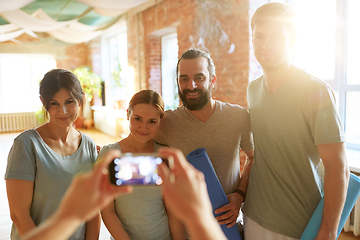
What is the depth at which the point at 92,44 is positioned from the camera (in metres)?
9.42

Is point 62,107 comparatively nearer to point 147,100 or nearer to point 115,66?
point 147,100

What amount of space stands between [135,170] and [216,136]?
26.5 inches

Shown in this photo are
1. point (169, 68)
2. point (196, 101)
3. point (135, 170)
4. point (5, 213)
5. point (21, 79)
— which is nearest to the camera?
point (135, 170)

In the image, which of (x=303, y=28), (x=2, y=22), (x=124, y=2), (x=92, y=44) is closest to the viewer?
(x=303, y=28)

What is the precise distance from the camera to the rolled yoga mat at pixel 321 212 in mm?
1126

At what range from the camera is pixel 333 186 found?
1.08 meters

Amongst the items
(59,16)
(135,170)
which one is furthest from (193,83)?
(59,16)

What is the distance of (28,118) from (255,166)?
9.84m

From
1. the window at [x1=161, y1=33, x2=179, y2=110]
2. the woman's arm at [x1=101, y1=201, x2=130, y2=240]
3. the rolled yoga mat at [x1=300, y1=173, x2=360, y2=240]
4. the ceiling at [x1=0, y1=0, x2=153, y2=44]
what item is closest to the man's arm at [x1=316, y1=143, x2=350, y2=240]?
the rolled yoga mat at [x1=300, y1=173, x2=360, y2=240]

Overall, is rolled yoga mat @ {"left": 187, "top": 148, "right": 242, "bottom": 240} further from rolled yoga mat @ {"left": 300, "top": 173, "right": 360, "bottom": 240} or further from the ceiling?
the ceiling

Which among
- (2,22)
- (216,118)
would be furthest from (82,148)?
(2,22)

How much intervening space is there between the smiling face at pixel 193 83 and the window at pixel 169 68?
13.6 feet

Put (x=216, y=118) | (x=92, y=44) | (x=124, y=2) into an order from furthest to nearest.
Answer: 1. (x=92, y=44)
2. (x=124, y=2)
3. (x=216, y=118)

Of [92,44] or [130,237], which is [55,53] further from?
[130,237]
